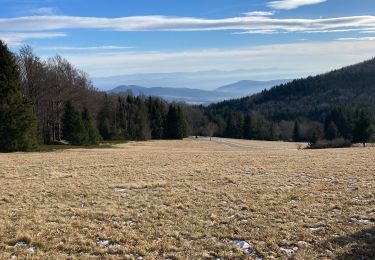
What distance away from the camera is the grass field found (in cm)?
973

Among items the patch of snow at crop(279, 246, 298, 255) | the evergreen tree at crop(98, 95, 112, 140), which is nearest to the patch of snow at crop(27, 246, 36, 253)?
the patch of snow at crop(279, 246, 298, 255)

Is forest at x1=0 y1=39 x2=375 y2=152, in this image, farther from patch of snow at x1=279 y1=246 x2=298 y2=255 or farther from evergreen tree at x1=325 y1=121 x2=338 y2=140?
patch of snow at x1=279 y1=246 x2=298 y2=255

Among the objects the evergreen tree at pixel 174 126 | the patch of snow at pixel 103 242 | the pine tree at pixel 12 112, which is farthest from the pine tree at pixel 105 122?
the patch of snow at pixel 103 242

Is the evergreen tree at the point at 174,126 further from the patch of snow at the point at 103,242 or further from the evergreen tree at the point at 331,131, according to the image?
the patch of snow at the point at 103,242

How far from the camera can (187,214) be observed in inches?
513

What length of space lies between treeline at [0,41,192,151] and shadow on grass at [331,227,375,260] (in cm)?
3532

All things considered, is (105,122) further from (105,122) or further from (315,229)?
(315,229)

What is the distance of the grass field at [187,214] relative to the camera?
31.9 feet

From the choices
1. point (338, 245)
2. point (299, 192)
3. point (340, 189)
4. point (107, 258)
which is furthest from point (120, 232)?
point (340, 189)

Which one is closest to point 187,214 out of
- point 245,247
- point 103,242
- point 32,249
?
point 245,247

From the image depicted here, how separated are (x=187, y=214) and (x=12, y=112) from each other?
1238 inches

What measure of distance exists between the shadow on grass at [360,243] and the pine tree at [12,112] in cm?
3526

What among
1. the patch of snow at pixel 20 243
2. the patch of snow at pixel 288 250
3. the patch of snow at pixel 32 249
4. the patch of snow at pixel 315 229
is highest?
the patch of snow at pixel 20 243

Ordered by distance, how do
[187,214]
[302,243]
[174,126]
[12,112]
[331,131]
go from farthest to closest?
[331,131] < [174,126] < [12,112] < [187,214] < [302,243]
